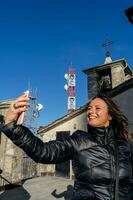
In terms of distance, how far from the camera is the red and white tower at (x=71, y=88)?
1494 inches

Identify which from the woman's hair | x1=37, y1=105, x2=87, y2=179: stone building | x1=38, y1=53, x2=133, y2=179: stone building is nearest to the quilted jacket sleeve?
the woman's hair

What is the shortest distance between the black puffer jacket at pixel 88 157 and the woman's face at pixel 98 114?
0.13 metres

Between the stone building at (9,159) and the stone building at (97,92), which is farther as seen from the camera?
the stone building at (9,159)

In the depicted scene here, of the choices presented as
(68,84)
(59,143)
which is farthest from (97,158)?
(68,84)

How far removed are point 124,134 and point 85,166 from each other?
25.8 inches

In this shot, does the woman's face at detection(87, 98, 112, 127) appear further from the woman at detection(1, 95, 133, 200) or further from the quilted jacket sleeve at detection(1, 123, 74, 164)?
the quilted jacket sleeve at detection(1, 123, 74, 164)

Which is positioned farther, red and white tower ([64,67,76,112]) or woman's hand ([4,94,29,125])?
red and white tower ([64,67,76,112])

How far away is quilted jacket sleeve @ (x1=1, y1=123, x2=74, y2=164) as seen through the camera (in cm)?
235

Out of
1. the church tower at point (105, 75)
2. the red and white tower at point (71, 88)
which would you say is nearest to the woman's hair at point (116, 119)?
the church tower at point (105, 75)

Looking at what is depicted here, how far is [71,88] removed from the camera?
38938mm

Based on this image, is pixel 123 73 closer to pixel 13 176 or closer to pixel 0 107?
pixel 0 107

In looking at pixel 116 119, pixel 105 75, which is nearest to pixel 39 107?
pixel 105 75

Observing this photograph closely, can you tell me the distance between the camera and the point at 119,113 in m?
2.96

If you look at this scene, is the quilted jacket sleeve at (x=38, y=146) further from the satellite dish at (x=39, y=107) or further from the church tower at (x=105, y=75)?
the satellite dish at (x=39, y=107)
